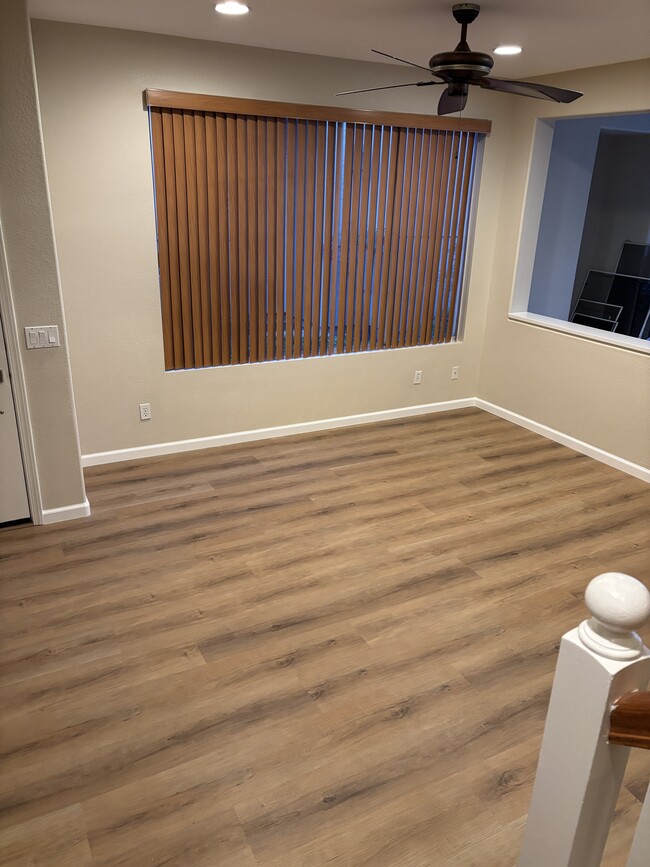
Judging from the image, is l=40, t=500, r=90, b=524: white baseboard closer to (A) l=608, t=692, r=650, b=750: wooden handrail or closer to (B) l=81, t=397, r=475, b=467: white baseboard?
(B) l=81, t=397, r=475, b=467: white baseboard

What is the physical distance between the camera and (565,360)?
16.1 feet

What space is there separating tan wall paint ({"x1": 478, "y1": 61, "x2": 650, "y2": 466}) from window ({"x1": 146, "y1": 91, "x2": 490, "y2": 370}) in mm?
339

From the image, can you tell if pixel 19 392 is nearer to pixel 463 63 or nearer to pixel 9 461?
pixel 9 461

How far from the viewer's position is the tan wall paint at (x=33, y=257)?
291cm

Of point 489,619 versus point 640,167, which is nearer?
point 489,619

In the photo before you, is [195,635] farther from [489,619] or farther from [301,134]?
[301,134]

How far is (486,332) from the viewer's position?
560 cm

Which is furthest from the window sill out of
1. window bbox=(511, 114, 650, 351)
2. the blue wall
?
the blue wall

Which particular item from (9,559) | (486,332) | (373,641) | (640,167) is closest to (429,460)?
(486,332)

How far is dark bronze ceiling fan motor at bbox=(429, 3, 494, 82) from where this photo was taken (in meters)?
2.86

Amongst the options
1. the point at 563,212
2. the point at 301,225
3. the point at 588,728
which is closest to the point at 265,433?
the point at 301,225

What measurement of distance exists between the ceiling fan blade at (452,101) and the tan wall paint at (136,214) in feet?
4.54

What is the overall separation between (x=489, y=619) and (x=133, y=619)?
158 cm

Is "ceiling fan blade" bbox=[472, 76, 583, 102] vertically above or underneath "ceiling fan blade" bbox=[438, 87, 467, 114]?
above
